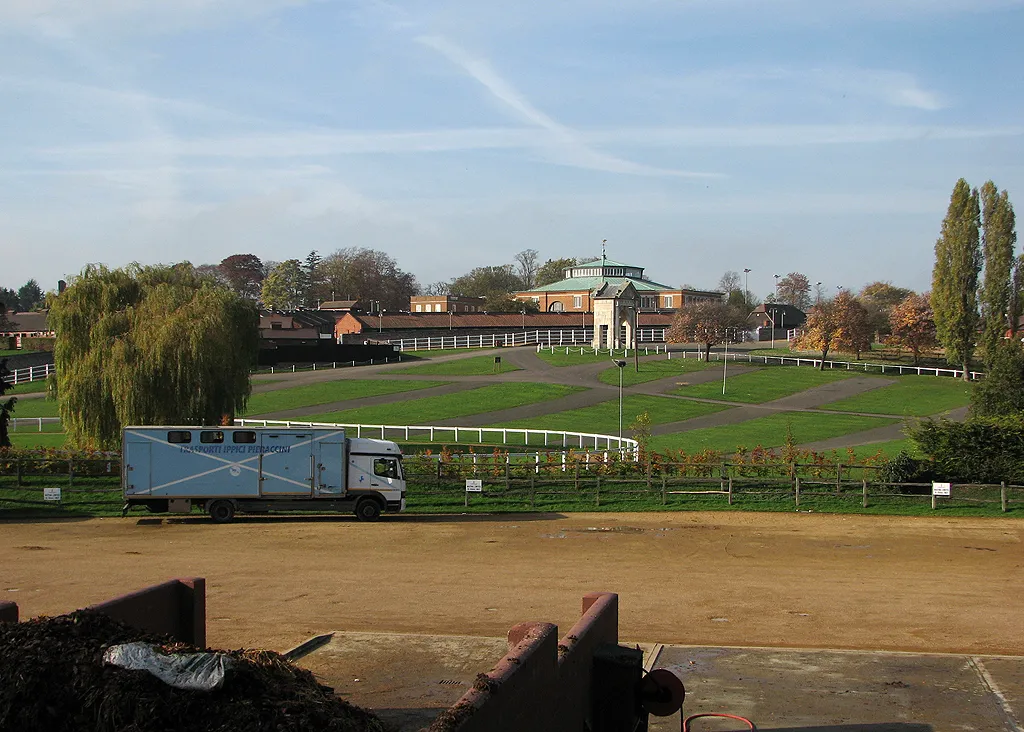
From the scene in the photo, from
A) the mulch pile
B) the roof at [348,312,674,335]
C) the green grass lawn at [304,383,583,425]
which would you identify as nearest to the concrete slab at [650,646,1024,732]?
the mulch pile

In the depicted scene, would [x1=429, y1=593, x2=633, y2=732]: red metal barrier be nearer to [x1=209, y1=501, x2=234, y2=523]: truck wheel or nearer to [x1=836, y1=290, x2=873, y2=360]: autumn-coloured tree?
[x1=209, y1=501, x2=234, y2=523]: truck wheel

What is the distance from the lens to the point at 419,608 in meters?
18.8

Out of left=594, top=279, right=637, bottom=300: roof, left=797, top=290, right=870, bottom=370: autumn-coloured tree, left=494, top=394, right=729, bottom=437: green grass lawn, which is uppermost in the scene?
left=594, top=279, right=637, bottom=300: roof

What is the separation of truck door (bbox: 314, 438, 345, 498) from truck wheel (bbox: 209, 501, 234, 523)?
270cm

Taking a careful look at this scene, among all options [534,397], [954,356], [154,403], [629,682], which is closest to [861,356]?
[954,356]

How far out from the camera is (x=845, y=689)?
537 inches

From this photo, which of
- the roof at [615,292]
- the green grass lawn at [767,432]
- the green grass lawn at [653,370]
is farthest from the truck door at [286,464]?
the roof at [615,292]

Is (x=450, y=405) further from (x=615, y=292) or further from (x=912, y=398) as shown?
(x=615, y=292)

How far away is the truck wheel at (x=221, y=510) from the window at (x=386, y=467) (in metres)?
4.48

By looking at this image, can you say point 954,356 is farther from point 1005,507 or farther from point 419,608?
point 419,608

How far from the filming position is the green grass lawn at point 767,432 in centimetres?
4688

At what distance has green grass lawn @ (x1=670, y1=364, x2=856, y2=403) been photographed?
6677 cm

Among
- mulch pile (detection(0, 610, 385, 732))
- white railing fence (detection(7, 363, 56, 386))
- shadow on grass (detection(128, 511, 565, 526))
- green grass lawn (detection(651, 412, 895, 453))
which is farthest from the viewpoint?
white railing fence (detection(7, 363, 56, 386))

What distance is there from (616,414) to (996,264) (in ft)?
133
